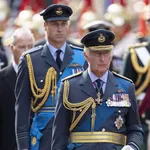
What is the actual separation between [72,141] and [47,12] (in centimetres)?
186

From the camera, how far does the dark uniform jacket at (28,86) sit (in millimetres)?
9734

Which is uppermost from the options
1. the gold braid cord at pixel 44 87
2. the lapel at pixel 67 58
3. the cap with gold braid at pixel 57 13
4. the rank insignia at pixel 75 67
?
the cap with gold braid at pixel 57 13

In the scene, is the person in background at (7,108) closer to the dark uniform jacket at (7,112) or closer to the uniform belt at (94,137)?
the dark uniform jacket at (7,112)

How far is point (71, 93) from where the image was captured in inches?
345

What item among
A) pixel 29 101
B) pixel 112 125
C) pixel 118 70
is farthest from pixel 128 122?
pixel 118 70

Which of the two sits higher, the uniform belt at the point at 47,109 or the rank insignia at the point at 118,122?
the rank insignia at the point at 118,122

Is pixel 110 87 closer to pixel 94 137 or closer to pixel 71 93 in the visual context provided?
pixel 71 93

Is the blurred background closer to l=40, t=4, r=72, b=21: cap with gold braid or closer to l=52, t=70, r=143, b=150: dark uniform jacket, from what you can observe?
l=40, t=4, r=72, b=21: cap with gold braid

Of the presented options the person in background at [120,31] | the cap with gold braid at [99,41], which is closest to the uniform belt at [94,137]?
the cap with gold braid at [99,41]

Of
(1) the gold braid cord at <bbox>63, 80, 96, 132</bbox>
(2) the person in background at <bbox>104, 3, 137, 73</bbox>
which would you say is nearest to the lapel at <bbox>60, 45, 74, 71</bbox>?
(1) the gold braid cord at <bbox>63, 80, 96, 132</bbox>

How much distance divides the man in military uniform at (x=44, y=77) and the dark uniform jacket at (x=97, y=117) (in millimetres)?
1053

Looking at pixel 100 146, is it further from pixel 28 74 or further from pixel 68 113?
pixel 28 74

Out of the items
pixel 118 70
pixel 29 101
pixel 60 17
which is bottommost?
pixel 118 70

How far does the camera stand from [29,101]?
9.89 metres
